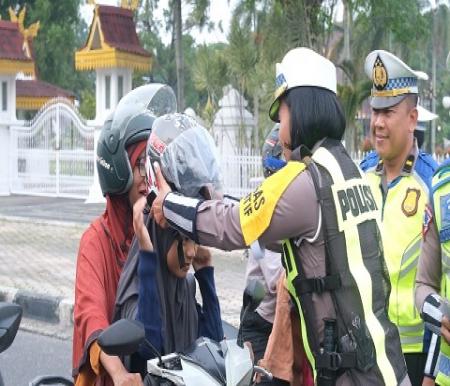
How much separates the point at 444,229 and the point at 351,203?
558 millimetres

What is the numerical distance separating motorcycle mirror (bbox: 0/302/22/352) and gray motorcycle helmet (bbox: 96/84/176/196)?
470mm

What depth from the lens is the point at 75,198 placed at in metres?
17.4

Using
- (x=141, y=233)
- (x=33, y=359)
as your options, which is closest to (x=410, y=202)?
(x=141, y=233)

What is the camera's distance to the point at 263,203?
2.10 meters

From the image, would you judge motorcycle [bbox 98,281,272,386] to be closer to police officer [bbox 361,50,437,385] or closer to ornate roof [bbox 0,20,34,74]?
police officer [bbox 361,50,437,385]

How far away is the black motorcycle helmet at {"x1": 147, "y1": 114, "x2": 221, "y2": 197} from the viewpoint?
2.28 m

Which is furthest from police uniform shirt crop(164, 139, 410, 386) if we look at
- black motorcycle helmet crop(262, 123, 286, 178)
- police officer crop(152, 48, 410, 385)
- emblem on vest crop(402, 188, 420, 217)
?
black motorcycle helmet crop(262, 123, 286, 178)

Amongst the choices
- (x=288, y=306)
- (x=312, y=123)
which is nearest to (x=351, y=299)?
(x=312, y=123)

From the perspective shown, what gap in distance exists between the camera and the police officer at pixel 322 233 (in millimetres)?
2111

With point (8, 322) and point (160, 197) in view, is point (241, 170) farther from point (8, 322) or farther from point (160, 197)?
point (160, 197)

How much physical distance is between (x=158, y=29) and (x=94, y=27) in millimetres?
29348

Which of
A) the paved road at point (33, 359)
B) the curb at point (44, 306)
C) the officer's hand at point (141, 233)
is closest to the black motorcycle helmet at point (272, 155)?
the officer's hand at point (141, 233)

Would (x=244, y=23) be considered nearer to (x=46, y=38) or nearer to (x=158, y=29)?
(x=46, y=38)

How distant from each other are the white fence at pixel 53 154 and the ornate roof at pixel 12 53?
128 centimetres
